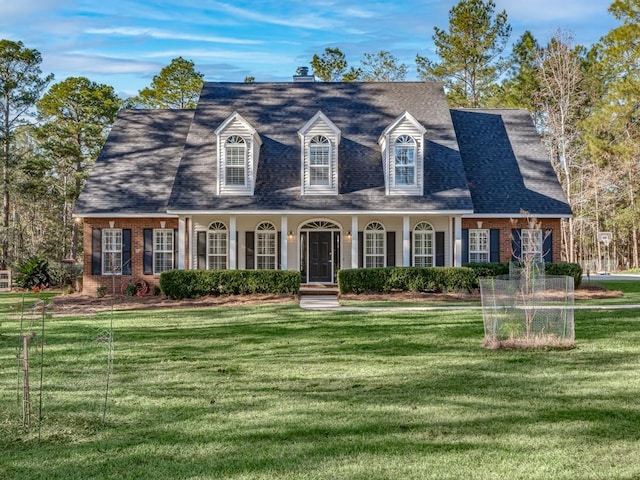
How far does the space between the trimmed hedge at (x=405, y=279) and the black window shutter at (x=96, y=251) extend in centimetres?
959

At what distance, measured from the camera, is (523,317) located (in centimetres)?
1148

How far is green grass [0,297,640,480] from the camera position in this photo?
5.45 m

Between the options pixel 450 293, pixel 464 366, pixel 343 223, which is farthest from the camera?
pixel 343 223

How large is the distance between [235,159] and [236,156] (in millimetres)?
115

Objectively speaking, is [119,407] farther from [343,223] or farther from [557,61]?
[557,61]

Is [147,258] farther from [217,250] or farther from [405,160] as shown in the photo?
[405,160]

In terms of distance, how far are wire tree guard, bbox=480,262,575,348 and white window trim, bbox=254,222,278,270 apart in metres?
13.6

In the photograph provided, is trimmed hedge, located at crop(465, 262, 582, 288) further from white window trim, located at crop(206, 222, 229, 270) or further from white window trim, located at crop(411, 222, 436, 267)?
white window trim, located at crop(206, 222, 229, 270)

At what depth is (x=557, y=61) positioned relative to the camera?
120 ft

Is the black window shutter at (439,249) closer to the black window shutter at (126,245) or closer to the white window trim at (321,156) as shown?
the white window trim at (321,156)

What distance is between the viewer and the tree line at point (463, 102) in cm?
3397

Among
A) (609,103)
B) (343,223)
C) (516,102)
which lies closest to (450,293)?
(343,223)

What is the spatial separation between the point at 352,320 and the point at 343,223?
987 cm

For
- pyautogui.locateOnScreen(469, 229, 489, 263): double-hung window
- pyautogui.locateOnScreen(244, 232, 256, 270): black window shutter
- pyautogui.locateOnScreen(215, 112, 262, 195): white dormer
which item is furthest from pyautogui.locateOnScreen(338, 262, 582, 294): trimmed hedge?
pyautogui.locateOnScreen(215, 112, 262, 195): white dormer
